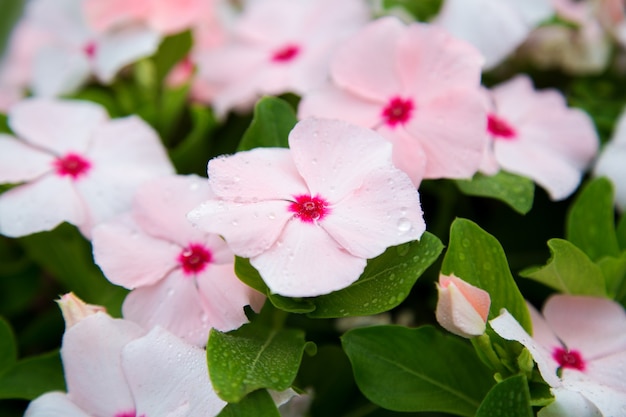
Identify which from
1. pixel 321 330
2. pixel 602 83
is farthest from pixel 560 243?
pixel 602 83

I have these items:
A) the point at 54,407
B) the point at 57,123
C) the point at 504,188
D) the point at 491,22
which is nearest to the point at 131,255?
the point at 54,407

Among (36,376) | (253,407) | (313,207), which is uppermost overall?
(313,207)

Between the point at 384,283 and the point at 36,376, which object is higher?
the point at 384,283

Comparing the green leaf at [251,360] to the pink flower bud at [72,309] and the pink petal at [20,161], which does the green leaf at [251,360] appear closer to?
the pink flower bud at [72,309]

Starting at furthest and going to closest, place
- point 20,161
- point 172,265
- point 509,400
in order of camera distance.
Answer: point 20,161
point 172,265
point 509,400

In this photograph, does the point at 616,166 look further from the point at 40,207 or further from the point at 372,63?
the point at 40,207

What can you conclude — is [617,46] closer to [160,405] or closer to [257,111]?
[257,111]

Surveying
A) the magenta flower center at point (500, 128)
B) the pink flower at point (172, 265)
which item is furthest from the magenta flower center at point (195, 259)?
the magenta flower center at point (500, 128)
